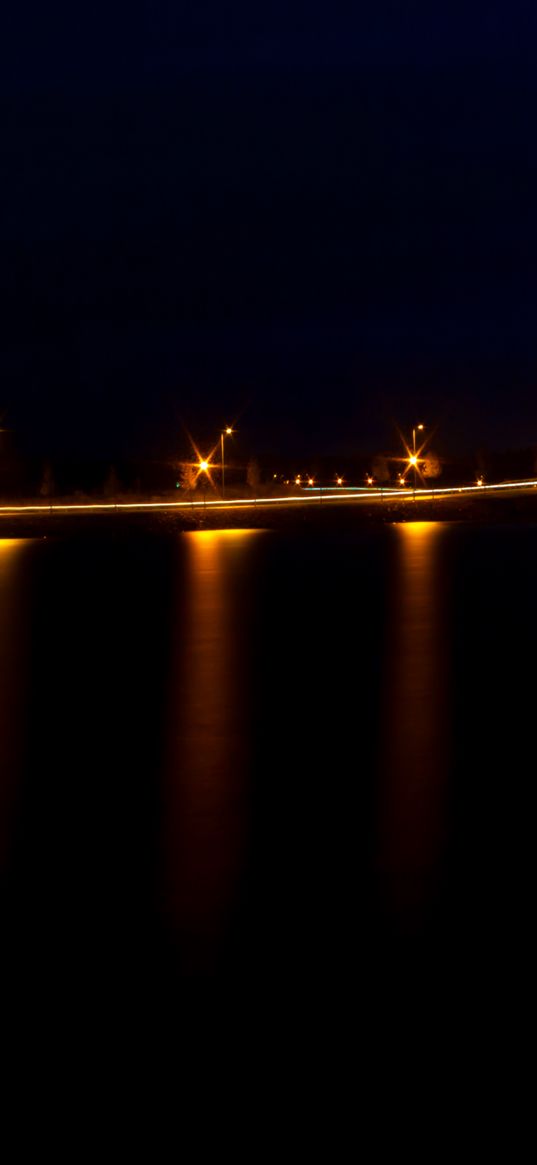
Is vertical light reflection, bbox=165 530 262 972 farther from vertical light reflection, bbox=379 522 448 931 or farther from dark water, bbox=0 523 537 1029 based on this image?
vertical light reflection, bbox=379 522 448 931

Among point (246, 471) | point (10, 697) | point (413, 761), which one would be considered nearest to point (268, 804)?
point (413, 761)

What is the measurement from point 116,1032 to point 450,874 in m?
1.85

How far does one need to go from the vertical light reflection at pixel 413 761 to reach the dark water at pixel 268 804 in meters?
0.02

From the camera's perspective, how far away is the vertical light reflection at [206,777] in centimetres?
480

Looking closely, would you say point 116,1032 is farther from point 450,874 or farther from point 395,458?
point 395,458

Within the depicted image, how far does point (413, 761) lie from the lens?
7.26 m

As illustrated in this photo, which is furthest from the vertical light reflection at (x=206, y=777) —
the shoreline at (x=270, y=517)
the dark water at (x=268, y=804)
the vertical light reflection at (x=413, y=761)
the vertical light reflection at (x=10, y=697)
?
the shoreline at (x=270, y=517)

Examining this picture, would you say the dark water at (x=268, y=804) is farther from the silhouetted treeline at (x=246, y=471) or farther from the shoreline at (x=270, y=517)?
the silhouetted treeline at (x=246, y=471)

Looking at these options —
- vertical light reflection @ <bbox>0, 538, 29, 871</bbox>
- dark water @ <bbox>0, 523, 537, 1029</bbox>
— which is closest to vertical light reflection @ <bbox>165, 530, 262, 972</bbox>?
dark water @ <bbox>0, 523, 537, 1029</bbox>

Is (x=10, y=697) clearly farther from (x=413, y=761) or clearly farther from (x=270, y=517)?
(x=270, y=517)

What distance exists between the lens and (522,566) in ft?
71.7

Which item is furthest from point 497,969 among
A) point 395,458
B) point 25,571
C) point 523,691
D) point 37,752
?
point 395,458

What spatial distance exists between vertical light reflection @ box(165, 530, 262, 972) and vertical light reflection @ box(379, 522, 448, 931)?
723 millimetres

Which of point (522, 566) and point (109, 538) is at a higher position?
point (109, 538)
